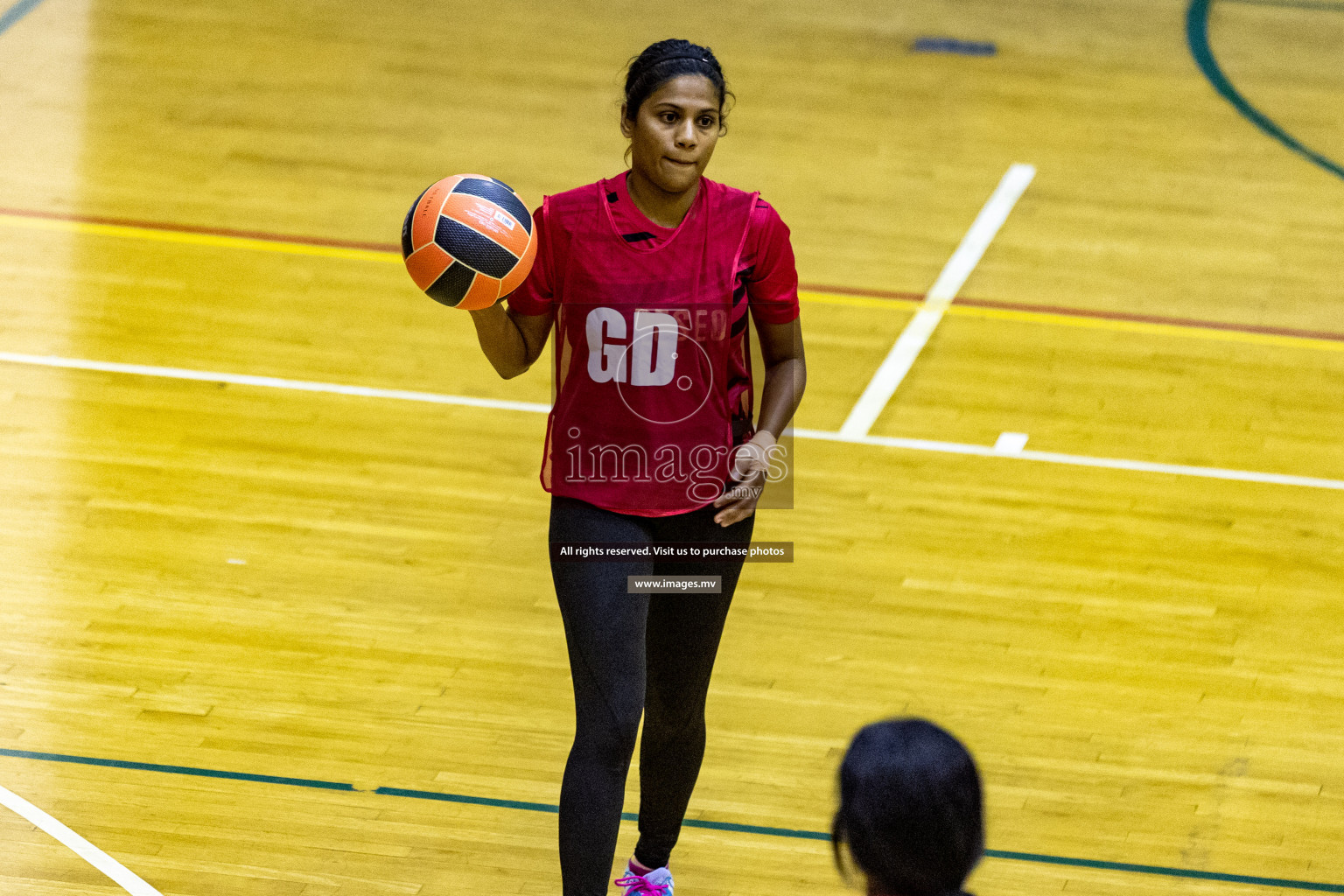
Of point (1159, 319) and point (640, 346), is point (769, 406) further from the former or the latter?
point (1159, 319)

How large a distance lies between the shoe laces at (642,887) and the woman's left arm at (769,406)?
1.01 meters

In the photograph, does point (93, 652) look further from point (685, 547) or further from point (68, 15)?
point (68, 15)

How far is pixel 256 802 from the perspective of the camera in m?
4.11

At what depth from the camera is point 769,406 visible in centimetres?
337

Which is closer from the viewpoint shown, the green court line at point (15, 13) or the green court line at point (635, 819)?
the green court line at point (635, 819)

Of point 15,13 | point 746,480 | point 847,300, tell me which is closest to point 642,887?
point 746,480

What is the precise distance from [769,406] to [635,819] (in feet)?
4.50

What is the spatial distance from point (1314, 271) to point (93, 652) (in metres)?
5.98

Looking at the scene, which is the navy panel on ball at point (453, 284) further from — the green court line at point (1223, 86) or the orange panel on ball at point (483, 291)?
the green court line at point (1223, 86)

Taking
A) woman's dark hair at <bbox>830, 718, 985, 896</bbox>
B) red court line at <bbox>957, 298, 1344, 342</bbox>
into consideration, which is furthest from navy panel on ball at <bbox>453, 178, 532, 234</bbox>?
red court line at <bbox>957, 298, 1344, 342</bbox>

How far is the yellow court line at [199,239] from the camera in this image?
7.58 metres

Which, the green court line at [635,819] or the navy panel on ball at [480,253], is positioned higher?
the navy panel on ball at [480,253]

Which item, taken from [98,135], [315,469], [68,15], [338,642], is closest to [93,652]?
[338,642]

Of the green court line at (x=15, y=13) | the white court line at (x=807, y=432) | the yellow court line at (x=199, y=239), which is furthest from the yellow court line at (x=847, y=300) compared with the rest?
the green court line at (x=15, y=13)
